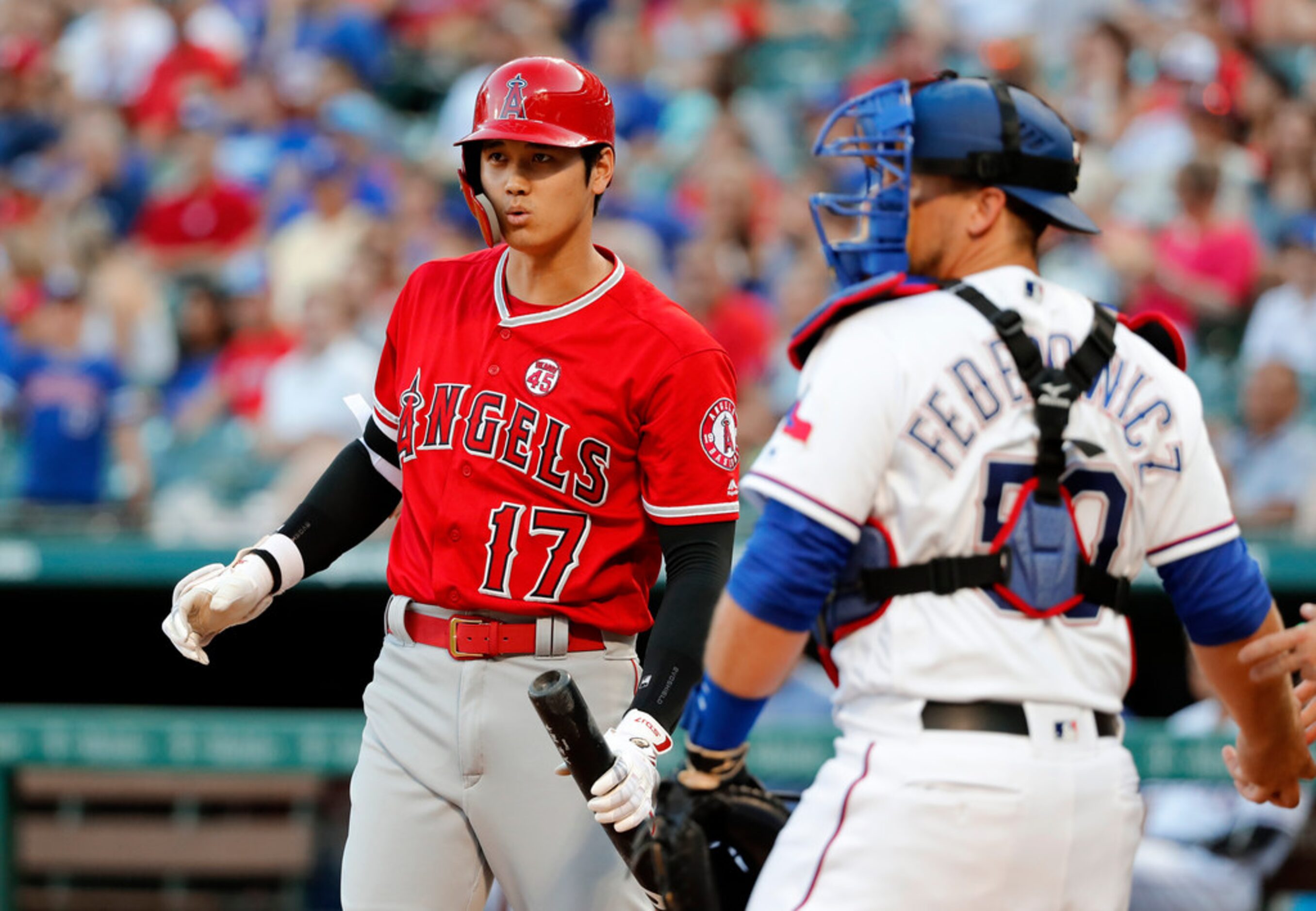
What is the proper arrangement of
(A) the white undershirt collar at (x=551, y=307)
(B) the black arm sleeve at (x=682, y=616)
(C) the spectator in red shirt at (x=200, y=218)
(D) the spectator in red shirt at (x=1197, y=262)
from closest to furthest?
1. (B) the black arm sleeve at (x=682, y=616)
2. (A) the white undershirt collar at (x=551, y=307)
3. (D) the spectator in red shirt at (x=1197, y=262)
4. (C) the spectator in red shirt at (x=200, y=218)

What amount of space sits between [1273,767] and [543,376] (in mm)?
1350

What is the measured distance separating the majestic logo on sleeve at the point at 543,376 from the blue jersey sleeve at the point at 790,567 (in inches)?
27.8

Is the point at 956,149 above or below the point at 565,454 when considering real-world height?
above

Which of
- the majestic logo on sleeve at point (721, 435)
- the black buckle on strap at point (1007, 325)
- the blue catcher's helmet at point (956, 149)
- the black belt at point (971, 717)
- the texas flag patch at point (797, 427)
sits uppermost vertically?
the blue catcher's helmet at point (956, 149)

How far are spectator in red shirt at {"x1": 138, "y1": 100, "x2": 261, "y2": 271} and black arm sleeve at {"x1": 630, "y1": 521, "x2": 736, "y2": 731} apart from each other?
7129 millimetres

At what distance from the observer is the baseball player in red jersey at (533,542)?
9.36 feet

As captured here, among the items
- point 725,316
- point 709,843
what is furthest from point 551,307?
point 725,316

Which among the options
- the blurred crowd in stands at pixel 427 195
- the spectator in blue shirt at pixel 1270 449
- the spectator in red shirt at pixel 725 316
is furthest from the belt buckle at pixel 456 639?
the spectator in red shirt at pixel 725 316

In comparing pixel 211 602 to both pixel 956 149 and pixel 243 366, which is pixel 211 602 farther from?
pixel 243 366

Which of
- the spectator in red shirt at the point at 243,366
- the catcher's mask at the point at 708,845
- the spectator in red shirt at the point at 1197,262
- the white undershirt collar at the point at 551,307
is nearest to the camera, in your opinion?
the catcher's mask at the point at 708,845

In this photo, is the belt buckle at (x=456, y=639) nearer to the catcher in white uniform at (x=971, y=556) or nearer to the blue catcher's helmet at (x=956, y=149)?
the catcher in white uniform at (x=971, y=556)

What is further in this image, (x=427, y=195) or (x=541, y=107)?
(x=427, y=195)

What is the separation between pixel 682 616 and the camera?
9.36ft

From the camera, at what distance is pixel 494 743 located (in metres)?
2.86
